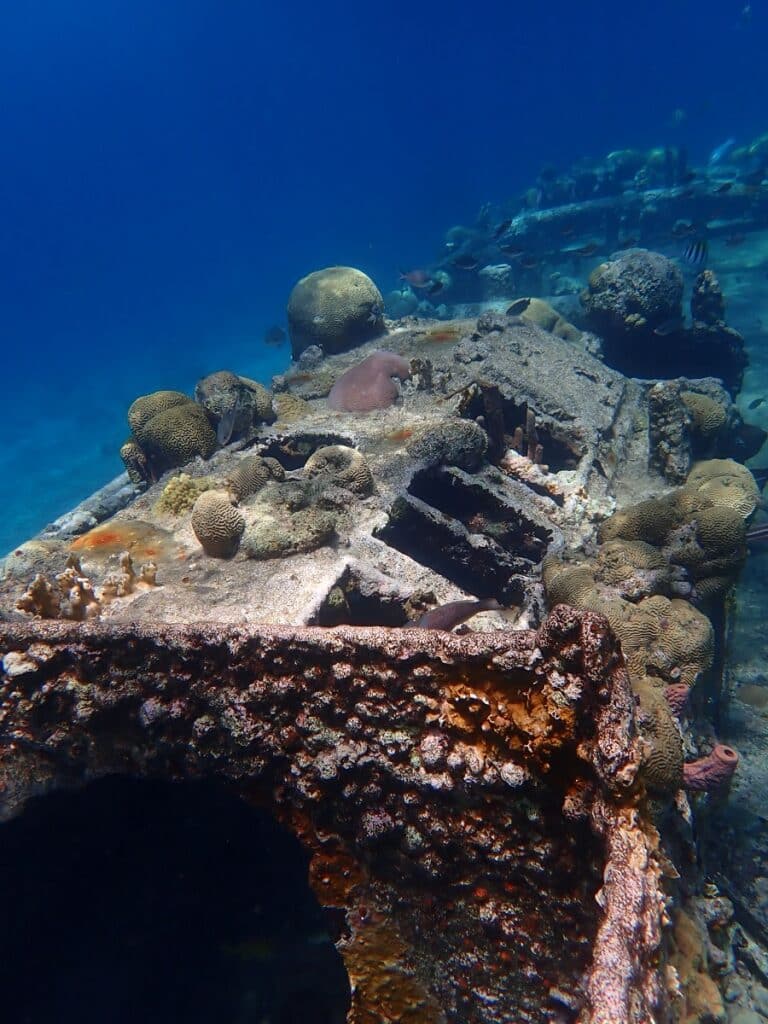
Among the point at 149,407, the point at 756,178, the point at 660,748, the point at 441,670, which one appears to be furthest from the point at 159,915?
the point at 756,178

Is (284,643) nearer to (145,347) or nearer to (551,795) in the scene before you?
(551,795)

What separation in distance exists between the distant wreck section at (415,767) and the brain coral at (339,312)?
37.7 ft

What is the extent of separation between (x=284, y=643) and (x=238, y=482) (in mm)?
4624

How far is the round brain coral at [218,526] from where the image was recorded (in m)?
5.80

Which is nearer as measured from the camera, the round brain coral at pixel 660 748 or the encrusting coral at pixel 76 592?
the round brain coral at pixel 660 748

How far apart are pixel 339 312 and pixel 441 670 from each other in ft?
40.2

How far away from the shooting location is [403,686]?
2.50 metres

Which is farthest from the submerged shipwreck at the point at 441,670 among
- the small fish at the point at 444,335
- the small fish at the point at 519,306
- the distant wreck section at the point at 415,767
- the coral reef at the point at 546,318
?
the coral reef at the point at 546,318

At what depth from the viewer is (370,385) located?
9391 mm

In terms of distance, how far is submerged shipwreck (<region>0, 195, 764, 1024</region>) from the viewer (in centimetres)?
215

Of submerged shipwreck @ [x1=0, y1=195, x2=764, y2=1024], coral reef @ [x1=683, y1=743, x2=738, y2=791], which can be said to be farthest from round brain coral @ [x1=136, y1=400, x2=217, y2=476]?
coral reef @ [x1=683, y1=743, x2=738, y2=791]

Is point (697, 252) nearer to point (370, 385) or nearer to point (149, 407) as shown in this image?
point (370, 385)

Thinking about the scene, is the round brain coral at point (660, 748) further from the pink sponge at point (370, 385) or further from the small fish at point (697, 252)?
the small fish at point (697, 252)

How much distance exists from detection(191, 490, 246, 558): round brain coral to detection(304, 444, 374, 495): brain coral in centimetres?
123
